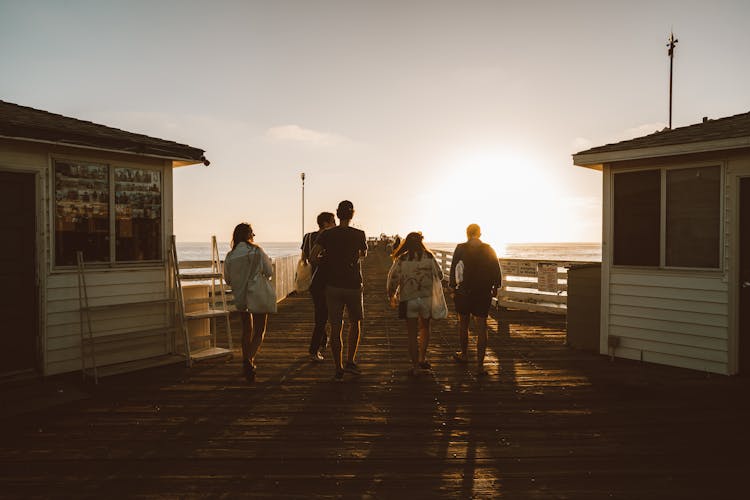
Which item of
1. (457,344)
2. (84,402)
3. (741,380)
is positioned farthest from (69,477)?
(741,380)

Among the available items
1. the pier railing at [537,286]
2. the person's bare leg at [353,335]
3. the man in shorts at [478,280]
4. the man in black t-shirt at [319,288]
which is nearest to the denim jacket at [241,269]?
the man in black t-shirt at [319,288]

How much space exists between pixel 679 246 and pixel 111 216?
760cm

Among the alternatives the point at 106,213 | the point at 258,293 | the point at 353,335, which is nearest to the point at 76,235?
the point at 106,213

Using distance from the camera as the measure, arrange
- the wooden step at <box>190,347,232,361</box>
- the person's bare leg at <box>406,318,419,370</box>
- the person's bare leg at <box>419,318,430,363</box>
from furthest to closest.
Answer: the wooden step at <box>190,347,232,361</box>, the person's bare leg at <box>419,318,430,363</box>, the person's bare leg at <box>406,318,419,370</box>

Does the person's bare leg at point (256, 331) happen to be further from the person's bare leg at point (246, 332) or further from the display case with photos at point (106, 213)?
the display case with photos at point (106, 213)

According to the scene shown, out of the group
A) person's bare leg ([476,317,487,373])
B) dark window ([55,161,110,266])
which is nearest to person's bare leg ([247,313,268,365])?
dark window ([55,161,110,266])

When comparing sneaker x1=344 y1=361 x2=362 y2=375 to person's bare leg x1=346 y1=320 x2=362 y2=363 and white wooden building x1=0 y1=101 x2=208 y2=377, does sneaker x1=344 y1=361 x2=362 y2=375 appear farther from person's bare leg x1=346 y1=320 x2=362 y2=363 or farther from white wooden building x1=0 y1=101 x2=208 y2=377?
white wooden building x1=0 y1=101 x2=208 y2=377

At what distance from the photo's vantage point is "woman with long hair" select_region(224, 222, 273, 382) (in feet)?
21.2

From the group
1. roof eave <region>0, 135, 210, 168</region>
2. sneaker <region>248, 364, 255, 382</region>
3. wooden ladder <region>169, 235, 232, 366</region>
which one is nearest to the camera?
roof eave <region>0, 135, 210, 168</region>

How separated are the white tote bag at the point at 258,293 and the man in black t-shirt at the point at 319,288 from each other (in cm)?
64

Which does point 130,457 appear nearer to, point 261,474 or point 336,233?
point 261,474

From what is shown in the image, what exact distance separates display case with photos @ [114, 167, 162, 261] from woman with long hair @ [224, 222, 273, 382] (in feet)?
5.56

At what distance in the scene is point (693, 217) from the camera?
721 centimetres

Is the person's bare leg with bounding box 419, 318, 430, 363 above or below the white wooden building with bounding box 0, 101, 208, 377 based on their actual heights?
below
